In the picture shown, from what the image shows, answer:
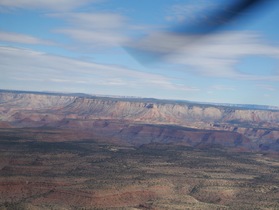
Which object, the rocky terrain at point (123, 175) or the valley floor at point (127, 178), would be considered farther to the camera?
the rocky terrain at point (123, 175)

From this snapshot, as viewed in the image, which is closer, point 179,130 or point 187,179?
point 187,179

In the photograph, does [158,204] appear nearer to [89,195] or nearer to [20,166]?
[89,195]

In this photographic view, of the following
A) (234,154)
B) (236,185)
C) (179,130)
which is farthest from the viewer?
(179,130)

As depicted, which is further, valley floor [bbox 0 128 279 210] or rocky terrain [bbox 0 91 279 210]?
rocky terrain [bbox 0 91 279 210]

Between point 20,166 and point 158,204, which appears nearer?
point 158,204

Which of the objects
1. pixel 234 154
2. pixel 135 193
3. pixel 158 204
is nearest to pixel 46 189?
pixel 135 193

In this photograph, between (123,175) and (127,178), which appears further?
(123,175)

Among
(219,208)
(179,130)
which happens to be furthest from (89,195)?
(179,130)

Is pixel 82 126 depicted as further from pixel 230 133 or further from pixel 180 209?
pixel 180 209

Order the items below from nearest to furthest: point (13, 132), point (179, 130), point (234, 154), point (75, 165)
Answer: point (75, 165), point (234, 154), point (13, 132), point (179, 130)
